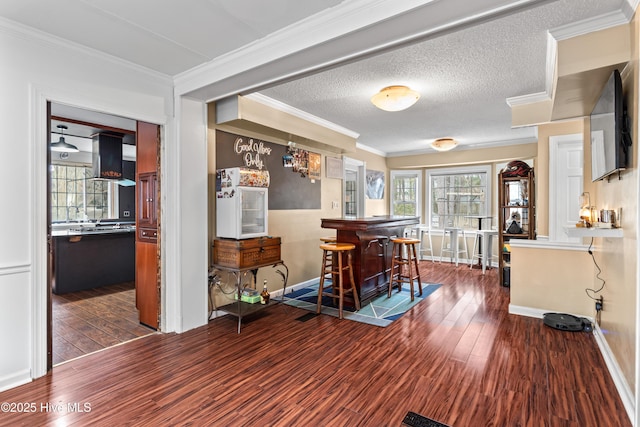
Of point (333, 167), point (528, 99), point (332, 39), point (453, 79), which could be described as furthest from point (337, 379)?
point (333, 167)

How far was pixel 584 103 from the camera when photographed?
303cm

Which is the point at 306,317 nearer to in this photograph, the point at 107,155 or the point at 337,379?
the point at 337,379

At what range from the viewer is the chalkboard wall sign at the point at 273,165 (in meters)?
3.87

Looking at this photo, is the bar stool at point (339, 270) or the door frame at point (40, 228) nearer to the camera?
the door frame at point (40, 228)

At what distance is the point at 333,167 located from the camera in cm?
584

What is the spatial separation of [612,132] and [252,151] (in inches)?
138

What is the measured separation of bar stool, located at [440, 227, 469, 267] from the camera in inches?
278

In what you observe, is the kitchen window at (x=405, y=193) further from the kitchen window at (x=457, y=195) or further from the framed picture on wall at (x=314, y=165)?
the framed picture on wall at (x=314, y=165)

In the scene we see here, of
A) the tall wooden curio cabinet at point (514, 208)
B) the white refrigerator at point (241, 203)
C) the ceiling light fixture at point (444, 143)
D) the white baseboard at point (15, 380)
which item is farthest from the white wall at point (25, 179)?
the tall wooden curio cabinet at point (514, 208)

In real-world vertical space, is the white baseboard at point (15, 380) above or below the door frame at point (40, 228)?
below

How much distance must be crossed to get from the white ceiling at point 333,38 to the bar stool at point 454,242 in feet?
12.2

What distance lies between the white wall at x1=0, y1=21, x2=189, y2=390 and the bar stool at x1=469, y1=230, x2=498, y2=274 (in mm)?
6485

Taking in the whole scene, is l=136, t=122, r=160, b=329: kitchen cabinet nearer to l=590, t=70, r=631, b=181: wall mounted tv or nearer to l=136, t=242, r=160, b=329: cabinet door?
l=136, t=242, r=160, b=329: cabinet door

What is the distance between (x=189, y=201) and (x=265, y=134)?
4.81 ft
